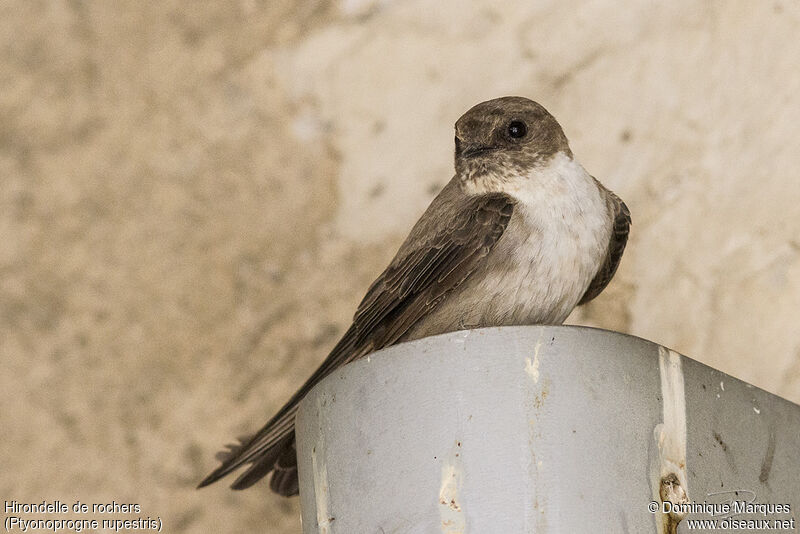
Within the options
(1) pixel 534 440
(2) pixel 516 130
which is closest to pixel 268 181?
(2) pixel 516 130

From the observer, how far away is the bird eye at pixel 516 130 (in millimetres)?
2229

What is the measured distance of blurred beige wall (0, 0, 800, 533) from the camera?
8.85ft

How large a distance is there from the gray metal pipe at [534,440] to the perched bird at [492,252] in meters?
0.31

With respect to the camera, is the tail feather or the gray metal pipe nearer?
the gray metal pipe

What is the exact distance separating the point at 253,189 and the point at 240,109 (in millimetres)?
190

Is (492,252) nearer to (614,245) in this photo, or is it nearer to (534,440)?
(614,245)

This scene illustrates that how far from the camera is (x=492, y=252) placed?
6.68 ft

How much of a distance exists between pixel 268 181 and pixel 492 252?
3.15 ft

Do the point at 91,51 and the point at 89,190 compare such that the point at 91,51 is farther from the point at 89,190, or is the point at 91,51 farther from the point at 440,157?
the point at 440,157

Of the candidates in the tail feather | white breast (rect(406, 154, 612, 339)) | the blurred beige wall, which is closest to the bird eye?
white breast (rect(406, 154, 612, 339))

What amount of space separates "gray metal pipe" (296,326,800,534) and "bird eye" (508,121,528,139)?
23.7 inches

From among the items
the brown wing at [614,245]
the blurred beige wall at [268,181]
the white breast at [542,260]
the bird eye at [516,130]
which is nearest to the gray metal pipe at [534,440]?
the white breast at [542,260]

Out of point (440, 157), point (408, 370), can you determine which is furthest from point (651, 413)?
point (440, 157)

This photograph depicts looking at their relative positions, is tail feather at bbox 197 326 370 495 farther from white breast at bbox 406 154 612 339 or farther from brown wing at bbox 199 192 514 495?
white breast at bbox 406 154 612 339
